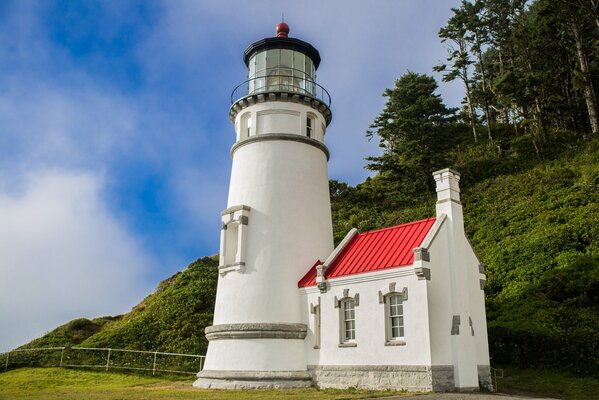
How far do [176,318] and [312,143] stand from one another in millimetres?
13934

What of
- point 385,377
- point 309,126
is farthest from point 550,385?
point 309,126

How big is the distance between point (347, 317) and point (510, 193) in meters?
18.6

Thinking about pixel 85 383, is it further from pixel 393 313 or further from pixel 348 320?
pixel 393 313

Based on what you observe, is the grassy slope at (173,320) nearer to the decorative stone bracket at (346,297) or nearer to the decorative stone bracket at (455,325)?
the decorative stone bracket at (346,297)

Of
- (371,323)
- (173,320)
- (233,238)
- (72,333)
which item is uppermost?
(233,238)

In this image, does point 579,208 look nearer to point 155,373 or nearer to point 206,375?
point 206,375

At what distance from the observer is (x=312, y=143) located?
18984mm

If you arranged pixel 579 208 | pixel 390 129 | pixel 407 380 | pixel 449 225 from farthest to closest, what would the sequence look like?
1. pixel 390 129
2. pixel 579 208
3. pixel 449 225
4. pixel 407 380

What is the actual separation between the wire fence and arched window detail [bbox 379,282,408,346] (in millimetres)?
10315

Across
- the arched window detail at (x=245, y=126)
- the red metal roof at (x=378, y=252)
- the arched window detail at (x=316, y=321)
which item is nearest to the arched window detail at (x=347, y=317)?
the red metal roof at (x=378, y=252)

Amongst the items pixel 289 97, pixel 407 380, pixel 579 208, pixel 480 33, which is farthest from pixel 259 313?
pixel 480 33

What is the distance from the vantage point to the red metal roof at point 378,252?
1498 cm

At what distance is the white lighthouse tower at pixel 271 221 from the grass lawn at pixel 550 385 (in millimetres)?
6331

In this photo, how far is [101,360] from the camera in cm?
2277
